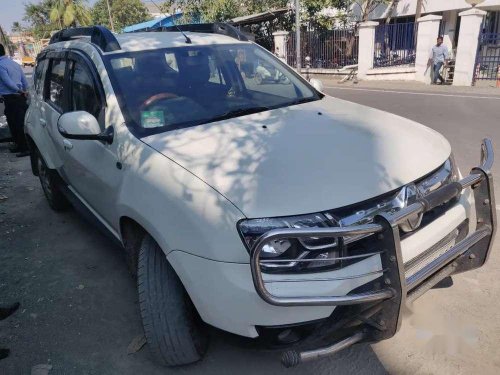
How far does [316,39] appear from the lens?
1880cm

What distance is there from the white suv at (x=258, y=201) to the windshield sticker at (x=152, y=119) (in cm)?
1

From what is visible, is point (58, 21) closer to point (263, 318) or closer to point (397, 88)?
point (397, 88)

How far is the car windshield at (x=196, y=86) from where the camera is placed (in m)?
2.87

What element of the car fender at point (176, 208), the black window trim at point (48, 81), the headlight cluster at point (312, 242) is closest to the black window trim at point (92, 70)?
the black window trim at point (48, 81)

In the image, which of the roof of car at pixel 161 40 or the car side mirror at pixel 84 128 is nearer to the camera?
the car side mirror at pixel 84 128

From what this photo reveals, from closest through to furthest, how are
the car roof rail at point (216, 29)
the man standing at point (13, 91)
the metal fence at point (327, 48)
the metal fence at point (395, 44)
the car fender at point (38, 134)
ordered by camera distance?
the car roof rail at point (216, 29) < the car fender at point (38, 134) < the man standing at point (13, 91) < the metal fence at point (395, 44) < the metal fence at point (327, 48)

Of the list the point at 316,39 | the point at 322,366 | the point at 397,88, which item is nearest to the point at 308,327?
the point at 322,366

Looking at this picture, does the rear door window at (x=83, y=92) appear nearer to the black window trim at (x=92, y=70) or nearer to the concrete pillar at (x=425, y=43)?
the black window trim at (x=92, y=70)

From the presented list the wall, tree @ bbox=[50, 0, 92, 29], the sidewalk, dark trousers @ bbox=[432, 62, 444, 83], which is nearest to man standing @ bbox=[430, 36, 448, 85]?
dark trousers @ bbox=[432, 62, 444, 83]

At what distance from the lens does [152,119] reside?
281 cm

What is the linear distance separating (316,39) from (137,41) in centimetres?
1669

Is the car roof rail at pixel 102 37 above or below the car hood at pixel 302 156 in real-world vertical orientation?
above

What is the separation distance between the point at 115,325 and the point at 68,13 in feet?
160

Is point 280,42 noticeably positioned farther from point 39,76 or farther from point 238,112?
point 238,112
